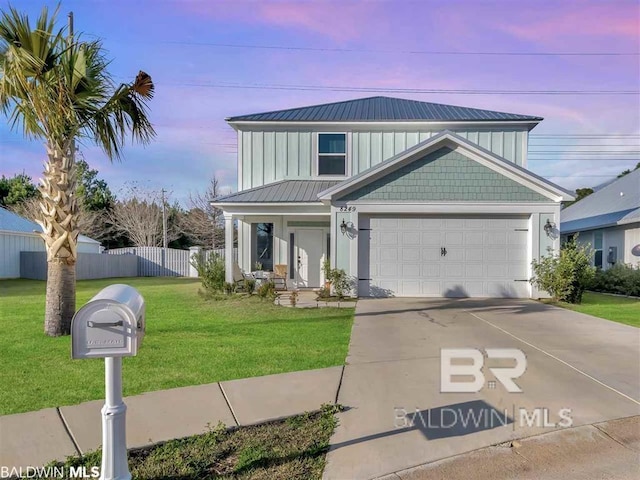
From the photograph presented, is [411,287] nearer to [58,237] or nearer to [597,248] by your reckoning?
[58,237]

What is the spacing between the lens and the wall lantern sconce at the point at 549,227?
12859 millimetres

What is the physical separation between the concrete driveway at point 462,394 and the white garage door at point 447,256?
4014 millimetres

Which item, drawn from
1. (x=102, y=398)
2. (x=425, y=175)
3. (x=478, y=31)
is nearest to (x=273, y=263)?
(x=425, y=175)

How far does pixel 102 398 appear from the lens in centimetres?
455

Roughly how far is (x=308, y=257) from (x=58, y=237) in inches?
367

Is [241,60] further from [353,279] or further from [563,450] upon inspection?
[563,450]

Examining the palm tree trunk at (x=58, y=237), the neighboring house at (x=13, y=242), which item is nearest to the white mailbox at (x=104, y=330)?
the palm tree trunk at (x=58, y=237)

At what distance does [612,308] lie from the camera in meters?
11.6

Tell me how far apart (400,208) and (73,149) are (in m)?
8.71

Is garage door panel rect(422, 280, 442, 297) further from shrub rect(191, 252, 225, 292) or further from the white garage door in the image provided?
shrub rect(191, 252, 225, 292)

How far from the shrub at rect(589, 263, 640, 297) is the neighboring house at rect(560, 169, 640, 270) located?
93 centimetres

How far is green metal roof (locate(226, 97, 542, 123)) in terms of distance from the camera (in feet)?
53.1

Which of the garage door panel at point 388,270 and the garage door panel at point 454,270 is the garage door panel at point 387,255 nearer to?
the garage door panel at point 388,270

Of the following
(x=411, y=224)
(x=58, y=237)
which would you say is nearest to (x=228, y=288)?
(x=411, y=224)
